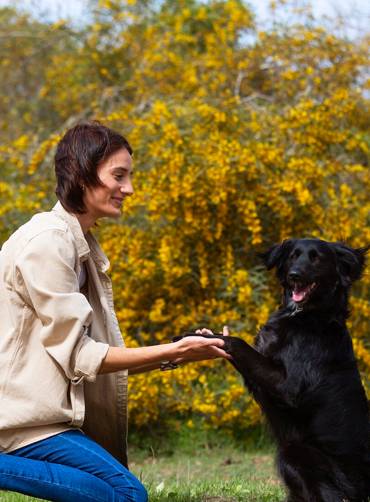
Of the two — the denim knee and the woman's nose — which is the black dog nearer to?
the denim knee

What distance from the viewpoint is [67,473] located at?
3.26 meters

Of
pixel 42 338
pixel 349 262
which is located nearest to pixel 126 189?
pixel 42 338

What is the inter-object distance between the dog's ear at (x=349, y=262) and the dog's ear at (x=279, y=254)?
0.24 meters

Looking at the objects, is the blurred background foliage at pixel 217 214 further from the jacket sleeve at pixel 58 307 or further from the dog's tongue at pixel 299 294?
the jacket sleeve at pixel 58 307

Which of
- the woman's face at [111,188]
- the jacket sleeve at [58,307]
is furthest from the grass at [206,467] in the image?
the woman's face at [111,188]

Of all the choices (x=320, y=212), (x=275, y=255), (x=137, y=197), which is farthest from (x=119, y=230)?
(x=275, y=255)

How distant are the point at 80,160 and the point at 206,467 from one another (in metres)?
4.49

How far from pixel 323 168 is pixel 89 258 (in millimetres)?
5001

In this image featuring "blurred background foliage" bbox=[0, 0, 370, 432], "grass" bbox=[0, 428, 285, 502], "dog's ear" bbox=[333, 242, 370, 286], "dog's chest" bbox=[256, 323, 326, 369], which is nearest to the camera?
"dog's chest" bbox=[256, 323, 326, 369]

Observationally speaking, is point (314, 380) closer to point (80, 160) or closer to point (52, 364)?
point (52, 364)

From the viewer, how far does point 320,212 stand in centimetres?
780

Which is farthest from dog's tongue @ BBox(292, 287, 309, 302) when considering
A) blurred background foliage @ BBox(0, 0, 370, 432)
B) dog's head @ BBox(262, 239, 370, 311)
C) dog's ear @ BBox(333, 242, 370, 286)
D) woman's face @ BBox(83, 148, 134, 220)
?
blurred background foliage @ BBox(0, 0, 370, 432)

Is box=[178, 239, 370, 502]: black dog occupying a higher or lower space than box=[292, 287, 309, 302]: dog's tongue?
lower

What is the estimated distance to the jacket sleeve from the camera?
3.21 metres
